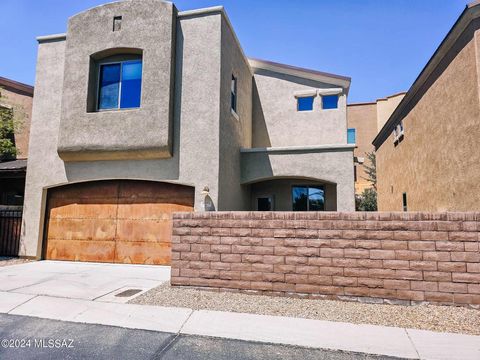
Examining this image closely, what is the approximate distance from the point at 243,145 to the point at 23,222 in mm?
9119

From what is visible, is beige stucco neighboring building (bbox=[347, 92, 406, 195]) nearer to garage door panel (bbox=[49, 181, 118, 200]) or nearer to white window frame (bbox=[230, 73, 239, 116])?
white window frame (bbox=[230, 73, 239, 116])

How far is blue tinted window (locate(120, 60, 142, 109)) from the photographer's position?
1146 cm

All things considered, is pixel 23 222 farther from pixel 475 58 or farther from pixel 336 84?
pixel 475 58

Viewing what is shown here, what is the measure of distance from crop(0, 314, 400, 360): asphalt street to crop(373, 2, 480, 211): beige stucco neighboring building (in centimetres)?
793

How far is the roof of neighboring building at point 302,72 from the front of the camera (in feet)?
49.9

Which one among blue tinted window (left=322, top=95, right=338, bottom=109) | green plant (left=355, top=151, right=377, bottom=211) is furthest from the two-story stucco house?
green plant (left=355, top=151, right=377, bottom=211)

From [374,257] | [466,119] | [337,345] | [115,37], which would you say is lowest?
[337,345]

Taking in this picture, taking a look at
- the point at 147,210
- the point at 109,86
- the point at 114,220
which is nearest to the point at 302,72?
the point at 109,86

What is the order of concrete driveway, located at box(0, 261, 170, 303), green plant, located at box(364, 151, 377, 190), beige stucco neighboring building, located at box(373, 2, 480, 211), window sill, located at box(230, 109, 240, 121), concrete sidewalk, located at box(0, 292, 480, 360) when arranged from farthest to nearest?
green plant, located at box(364, 151, 377, 190), window sill, located at box(230, 109, 240, 121), beige stucco neighboring building, located at box(373, 2, 480, 211), concrete driveway, located at box(0, 261, 170, 303), concrete sidewalk, located at box(0, 292, 480, 360)

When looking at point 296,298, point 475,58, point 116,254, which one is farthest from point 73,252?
point 475,58

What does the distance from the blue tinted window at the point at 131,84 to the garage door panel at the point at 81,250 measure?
508 cm

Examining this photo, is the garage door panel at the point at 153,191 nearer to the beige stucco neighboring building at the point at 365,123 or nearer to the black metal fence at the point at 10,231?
the black metal fence at the point at 10,231

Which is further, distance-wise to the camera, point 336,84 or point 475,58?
point 336,84

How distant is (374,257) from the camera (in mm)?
6691
